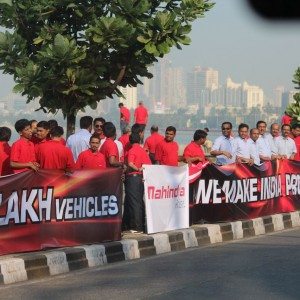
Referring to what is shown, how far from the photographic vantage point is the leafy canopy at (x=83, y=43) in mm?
15406

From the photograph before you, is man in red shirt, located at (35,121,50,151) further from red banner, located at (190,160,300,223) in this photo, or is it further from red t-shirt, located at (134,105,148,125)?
red t-shirt, located at (134,105,148,125)

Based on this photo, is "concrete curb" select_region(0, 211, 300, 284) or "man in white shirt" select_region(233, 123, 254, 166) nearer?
"concrete curb" select_region(0, 211, 300, 284)

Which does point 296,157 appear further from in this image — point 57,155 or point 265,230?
point 57,155

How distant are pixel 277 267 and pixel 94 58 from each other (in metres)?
6.91

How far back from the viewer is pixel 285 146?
18.4 m

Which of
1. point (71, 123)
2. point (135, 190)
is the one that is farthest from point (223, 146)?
point (135, 190)

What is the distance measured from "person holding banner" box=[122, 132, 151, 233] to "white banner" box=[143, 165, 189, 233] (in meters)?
0.14

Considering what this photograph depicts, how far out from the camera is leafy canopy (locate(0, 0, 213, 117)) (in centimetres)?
1541

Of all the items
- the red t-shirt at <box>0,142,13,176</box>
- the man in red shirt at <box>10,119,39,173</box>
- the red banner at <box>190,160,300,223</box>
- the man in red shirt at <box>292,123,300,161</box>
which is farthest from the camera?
the man in red shirt at <box>292,123,300,161</box>

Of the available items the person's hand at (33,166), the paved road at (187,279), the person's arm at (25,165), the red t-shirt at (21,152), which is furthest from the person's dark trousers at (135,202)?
the person's hand at (33,166)

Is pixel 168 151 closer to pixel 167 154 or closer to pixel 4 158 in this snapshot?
pixel 167 154

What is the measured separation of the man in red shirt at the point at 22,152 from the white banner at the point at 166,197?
2.22 metres

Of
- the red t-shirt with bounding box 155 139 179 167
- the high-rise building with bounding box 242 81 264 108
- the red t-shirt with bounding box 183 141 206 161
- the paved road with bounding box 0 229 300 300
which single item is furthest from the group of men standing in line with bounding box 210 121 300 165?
the high-rise building with bounding box 242 81 264 108

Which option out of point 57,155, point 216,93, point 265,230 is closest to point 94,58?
point 265,230
